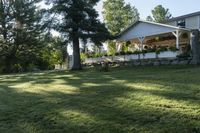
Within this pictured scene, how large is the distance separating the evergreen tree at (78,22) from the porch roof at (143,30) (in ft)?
14.6

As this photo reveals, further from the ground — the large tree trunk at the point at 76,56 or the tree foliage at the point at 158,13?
the tree foliage at the point at 158,13

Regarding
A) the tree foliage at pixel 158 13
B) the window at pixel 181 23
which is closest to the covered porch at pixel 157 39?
the window at pixel 181 23

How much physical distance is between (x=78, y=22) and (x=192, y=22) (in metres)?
12.0

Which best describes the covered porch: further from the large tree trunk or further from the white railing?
the large tree trunk

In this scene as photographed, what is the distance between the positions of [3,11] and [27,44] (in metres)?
4.58

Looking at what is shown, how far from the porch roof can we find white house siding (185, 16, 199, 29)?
5306mm

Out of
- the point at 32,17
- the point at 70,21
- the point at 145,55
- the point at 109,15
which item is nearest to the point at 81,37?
the point at 70,21

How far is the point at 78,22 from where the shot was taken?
31.3m

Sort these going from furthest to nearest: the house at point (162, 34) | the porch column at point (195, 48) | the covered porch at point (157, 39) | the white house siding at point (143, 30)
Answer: the white house siding at point (143, 30) → the house at point (162, 34) → the covered porch at point (157, 39) → the porch column at point (195, 48)

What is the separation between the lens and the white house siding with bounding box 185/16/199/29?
36.0m

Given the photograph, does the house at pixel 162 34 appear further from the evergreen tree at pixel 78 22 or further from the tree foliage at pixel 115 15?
the tree foliage at pixel 115 15

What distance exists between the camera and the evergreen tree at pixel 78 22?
30.8 m

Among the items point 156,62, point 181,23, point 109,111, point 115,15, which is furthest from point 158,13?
point 109,111

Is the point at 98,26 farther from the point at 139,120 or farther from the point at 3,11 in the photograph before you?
the point at 139,120
